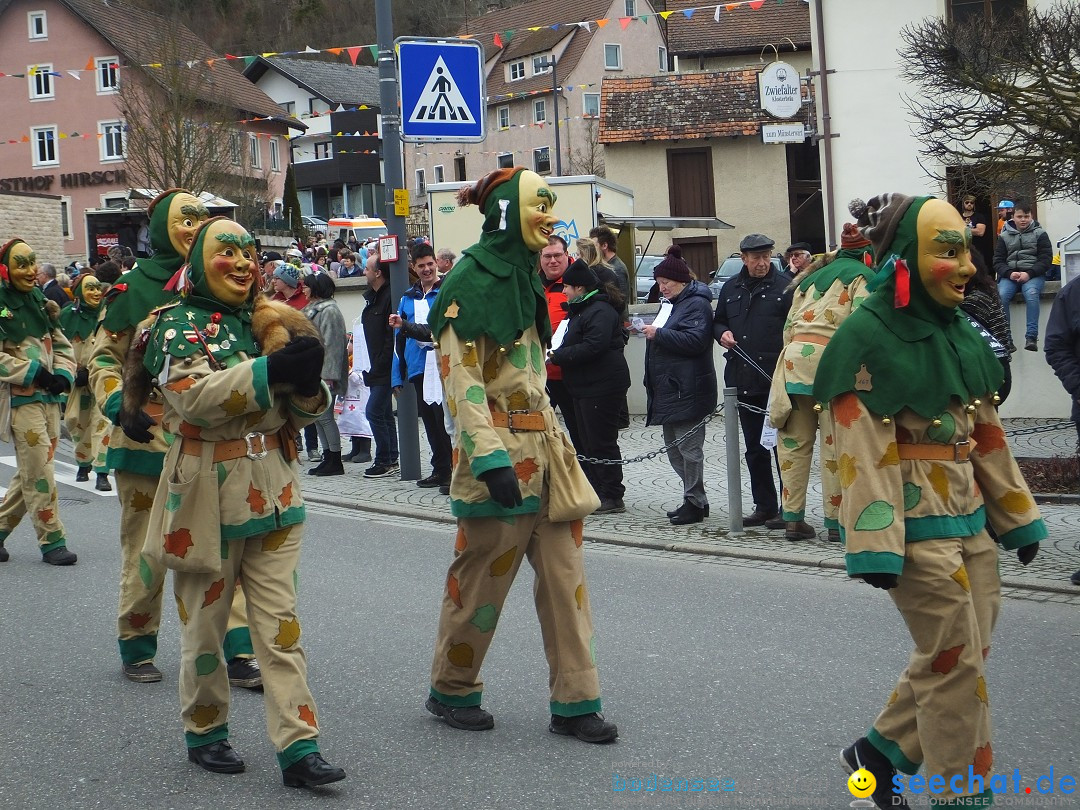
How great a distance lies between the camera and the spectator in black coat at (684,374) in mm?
9711

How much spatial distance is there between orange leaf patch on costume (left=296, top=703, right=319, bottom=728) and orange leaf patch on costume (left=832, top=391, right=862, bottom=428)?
2098 millimetres

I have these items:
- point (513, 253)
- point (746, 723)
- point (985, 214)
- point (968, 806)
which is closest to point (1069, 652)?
point (746, 723)

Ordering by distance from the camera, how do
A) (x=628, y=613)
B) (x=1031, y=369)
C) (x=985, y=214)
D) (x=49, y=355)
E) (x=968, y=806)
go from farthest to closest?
(x=985, y=214) < (x=1031, y=369) < (x=49, y=355) < (x=628, y=613) < (x=968, y=806)

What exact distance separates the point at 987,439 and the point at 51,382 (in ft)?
21.6

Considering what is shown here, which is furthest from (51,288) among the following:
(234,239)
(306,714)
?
(306,714)

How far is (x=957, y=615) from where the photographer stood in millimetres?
3926

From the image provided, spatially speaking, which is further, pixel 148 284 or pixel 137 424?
pixel 148 284

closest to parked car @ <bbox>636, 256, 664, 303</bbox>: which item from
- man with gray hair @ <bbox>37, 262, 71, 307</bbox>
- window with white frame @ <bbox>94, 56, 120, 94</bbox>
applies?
man with gray hair @ <bbox>37, 262, 71, 307</bbox>

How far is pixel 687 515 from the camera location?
32.5 feet

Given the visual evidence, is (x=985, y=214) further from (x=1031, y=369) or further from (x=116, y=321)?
(x=116, y=321)

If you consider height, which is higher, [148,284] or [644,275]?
[644,275]

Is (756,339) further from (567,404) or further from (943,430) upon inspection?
(943,430)

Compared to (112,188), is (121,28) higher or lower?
higher

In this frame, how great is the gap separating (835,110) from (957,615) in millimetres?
24788
